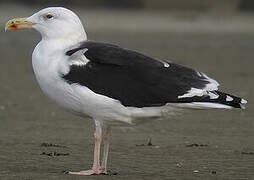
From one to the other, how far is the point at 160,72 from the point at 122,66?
341mm

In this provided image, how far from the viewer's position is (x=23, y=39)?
31438mm

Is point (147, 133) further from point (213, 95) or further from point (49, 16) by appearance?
point (213, 95)

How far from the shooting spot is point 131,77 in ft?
28.7

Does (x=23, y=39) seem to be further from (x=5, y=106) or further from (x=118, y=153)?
(x=118, y=153)

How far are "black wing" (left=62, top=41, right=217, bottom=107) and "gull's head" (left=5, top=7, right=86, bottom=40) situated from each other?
405 mm

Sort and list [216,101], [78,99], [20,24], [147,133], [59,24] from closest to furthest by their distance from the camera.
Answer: [216,101], [78,99], [59,24], [20,24], [147,133]

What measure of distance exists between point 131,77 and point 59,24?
3.05ft

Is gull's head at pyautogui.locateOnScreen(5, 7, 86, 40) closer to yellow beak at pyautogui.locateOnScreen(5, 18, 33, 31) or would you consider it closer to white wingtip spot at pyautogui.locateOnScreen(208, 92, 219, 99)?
yellow beak at pyautogui.locateOnScreen(5, 18, 33, 31)

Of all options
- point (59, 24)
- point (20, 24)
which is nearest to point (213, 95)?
point (59, 24)

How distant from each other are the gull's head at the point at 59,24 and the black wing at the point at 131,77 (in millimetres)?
405

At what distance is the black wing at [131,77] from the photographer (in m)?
8.69

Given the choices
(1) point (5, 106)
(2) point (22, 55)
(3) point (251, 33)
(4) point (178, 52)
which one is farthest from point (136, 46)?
(1) point (5, 106)

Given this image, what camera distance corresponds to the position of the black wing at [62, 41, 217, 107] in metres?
8.69

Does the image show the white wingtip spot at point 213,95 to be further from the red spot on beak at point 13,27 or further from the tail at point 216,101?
the red spot on beak at point 13,27
